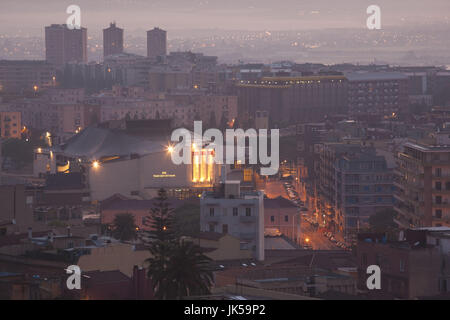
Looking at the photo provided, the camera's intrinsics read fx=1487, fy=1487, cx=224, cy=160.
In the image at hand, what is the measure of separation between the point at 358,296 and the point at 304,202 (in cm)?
3306

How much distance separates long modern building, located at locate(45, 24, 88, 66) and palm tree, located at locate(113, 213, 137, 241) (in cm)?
13909

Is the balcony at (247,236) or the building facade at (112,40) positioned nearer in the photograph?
the balcony at (247,236)

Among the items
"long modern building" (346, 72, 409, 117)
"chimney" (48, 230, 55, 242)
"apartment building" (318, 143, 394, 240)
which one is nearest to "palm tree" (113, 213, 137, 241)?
"chimney" (48, 230, 55, 242)

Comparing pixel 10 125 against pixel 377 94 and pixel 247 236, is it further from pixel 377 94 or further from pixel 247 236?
pixel 247 236

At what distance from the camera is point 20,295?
18.1 metres

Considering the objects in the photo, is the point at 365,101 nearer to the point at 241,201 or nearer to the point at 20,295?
the point at 241,201

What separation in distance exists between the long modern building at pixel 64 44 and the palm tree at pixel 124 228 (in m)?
139

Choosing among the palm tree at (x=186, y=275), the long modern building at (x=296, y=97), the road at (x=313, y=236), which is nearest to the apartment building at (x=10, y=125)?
the long modern building at (x=296, y=97)

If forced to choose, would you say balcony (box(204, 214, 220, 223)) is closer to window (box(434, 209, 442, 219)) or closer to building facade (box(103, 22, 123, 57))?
window (box(434, 209, 442, 219))

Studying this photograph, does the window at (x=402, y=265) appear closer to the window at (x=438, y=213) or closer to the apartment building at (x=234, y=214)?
the apartment building at (x=234, y=214)

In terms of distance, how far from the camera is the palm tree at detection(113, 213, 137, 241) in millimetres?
32031

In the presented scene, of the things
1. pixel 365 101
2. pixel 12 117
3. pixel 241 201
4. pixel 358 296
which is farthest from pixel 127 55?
pixel 358 296

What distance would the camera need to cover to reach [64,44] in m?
178

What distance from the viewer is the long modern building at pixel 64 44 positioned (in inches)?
6934
